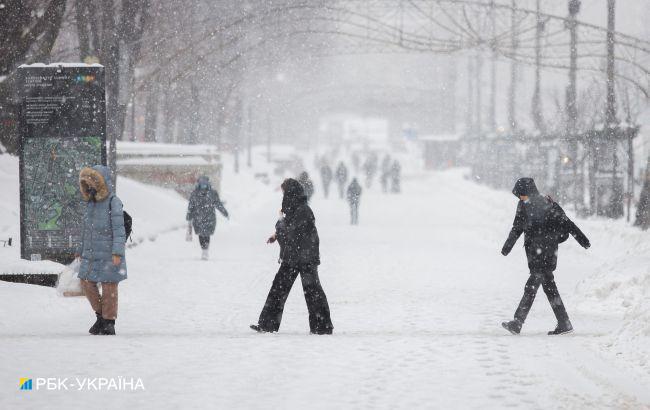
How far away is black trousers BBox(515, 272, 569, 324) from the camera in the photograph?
9.14m

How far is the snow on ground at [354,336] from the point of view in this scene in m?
6.48

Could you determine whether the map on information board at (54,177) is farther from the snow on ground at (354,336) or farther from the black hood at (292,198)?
the black hood at (292,198)

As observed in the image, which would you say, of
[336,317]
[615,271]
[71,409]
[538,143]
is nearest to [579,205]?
[538,143]

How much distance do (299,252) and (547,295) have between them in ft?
7.79

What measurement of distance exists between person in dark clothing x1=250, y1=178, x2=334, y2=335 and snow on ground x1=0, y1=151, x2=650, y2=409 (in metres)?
0.31

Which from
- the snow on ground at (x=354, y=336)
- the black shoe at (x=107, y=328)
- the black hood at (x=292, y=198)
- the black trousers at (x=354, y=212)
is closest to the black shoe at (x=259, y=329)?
the snow on ground at (x=354, y=336)

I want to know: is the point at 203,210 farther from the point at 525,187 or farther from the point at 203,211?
the point at 525,187

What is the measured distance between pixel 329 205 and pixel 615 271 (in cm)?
2521

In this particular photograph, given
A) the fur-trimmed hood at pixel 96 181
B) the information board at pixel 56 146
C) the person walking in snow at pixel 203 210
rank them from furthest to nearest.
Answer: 1. the person walking in snow at pixel 203 210
2. the information board at pixel 56 146
3. the fur-trimmed hood at pixel 96 181

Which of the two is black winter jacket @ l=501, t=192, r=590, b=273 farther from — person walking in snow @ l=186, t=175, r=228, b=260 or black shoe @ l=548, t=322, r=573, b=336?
person walking in snow @ l=186, t=175, r=228, b=260

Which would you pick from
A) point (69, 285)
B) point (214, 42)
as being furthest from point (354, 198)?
point (214, 42)

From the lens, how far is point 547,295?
9.19m

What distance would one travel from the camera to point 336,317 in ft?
35.2

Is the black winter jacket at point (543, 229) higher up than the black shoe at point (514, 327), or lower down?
higher up
